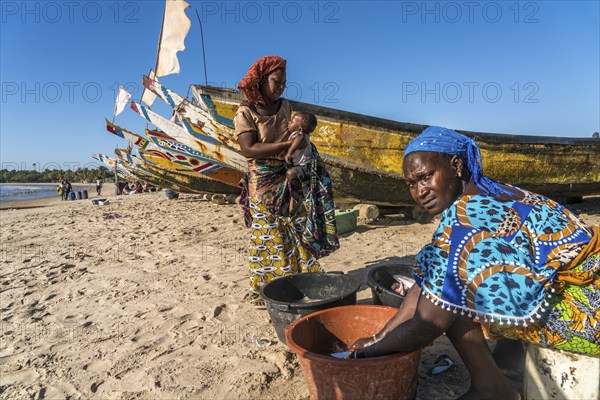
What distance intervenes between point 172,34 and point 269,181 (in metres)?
4.58

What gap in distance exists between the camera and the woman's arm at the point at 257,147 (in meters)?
2.70

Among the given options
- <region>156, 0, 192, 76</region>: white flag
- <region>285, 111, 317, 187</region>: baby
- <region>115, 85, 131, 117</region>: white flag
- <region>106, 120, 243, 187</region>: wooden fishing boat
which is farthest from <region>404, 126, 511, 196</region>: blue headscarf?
<region>115, 85, 131, 117</region>: white flag

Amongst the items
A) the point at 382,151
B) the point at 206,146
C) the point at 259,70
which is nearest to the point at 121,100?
the point at 206,146

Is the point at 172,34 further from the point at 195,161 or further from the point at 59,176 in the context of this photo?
the point at 59,176

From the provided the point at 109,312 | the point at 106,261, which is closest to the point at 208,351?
the point at 109,312

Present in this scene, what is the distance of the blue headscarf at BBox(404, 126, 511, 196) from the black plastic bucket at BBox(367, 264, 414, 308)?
945mm

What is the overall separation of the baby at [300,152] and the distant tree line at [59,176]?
66239mm

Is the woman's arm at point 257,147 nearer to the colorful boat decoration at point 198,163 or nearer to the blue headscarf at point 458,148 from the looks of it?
the blue headscarf at point 458,148

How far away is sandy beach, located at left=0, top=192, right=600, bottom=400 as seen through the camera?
195cm

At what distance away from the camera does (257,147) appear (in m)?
2.71

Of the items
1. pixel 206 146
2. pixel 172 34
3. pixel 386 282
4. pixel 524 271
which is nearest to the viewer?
pixel 524 271

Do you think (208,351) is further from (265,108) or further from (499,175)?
(499,175)

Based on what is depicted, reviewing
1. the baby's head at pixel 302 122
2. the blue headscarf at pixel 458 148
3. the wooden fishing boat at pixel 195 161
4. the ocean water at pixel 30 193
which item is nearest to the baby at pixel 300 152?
the baby's head at pixel 302 122

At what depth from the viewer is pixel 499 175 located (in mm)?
6105
